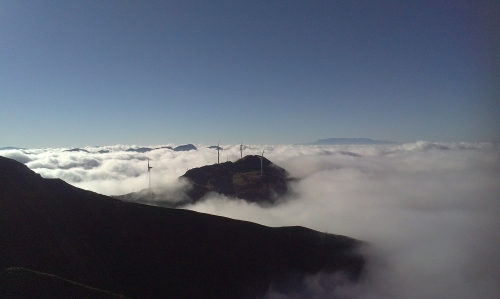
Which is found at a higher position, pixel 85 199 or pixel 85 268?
pixel 85 199

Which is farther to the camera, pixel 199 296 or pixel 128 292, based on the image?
pixel 199 296

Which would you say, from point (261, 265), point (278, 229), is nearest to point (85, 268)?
point (261, 265)

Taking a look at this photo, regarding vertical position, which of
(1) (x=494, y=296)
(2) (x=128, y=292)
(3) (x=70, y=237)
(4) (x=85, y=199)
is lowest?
(1) (x=494, y=296)

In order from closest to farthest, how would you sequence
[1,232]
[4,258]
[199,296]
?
1. [4,258]
2. [1,232]
3. [199,296]

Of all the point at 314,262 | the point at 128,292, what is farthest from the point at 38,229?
the point at 314,262

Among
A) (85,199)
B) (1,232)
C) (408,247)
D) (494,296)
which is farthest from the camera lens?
(408,247)

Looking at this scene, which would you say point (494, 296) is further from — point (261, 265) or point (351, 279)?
point (261, 265)
